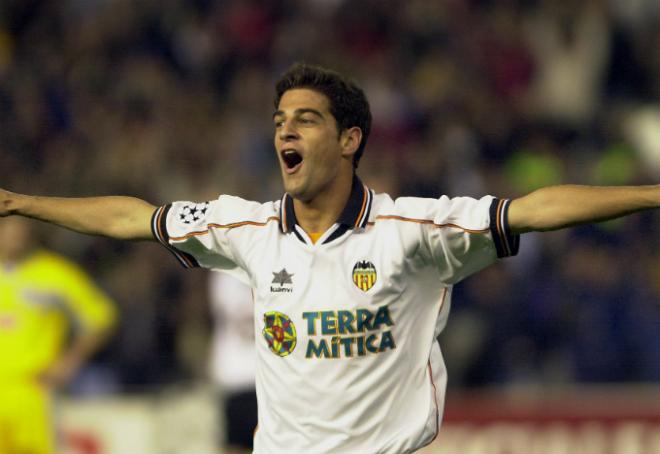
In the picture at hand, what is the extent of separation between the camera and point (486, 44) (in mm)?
14016

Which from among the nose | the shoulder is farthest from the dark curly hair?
the shoulder

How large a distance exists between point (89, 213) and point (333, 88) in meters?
1.06

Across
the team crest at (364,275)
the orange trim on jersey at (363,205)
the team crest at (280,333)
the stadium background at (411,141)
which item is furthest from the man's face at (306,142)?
the stadium background at (411,141)

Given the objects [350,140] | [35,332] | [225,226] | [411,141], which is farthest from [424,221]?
[411,141]

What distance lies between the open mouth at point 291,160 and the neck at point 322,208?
147mm

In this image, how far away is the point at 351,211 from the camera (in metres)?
5.56

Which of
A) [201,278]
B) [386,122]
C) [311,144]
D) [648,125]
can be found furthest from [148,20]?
[311,144]

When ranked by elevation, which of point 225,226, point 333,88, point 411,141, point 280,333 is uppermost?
point 411,141

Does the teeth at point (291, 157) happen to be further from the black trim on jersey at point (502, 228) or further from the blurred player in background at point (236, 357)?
the blurred player in background at point (236, 357)

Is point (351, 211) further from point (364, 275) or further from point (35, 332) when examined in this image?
point (35, 332)

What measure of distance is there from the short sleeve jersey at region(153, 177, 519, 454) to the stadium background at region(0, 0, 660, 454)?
4587mm

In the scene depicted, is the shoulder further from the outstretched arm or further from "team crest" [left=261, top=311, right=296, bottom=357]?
the outstretched arm

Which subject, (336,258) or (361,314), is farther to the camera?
(336,258)

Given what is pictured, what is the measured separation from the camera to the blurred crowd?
1109cm
